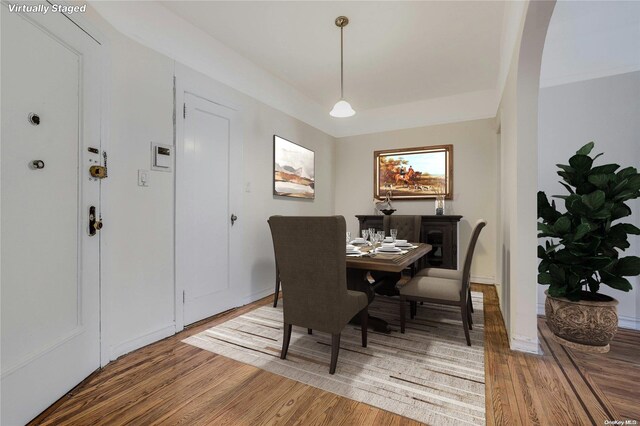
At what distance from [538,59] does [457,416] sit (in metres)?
2.30

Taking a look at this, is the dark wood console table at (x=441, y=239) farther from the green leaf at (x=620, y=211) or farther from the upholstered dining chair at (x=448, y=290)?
the green leaf at (x=620, y=211)

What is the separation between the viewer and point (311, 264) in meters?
1.86

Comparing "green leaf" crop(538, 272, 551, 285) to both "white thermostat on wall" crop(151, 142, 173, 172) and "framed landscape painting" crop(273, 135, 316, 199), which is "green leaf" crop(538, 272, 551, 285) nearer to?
"framed landscape painting" crop(273, 135, 316, 199)

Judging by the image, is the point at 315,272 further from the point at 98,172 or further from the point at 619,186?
the point at 619,186

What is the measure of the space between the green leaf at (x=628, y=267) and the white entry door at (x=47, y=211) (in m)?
3.64

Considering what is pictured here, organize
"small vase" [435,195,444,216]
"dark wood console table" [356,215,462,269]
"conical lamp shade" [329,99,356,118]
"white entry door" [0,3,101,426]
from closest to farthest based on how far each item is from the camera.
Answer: "white entry door" [0,3,101,426]
"conical lamp shade" [329,99,356,118]
"dark wood console table" [356,215,462,269]
"small vase" [435,195,444,216]

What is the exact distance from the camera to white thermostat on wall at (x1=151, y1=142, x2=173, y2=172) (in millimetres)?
2354

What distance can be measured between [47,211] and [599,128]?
4.29m

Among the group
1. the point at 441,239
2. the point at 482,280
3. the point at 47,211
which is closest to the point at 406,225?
the point at 441,239

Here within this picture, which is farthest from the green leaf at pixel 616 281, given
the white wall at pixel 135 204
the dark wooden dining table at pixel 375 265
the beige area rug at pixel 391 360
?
the white wall at pixel 135 204

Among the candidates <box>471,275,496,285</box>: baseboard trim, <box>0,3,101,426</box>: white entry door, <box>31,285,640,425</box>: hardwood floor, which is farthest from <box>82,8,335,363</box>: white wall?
<box>471,275,496,285</box>: baseboard trim

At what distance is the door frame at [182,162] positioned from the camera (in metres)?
2.54

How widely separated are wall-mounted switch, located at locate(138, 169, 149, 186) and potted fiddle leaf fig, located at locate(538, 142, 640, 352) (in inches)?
121

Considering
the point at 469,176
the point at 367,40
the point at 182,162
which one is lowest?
the point at 182,162
